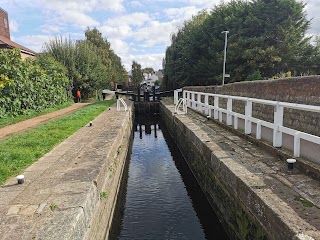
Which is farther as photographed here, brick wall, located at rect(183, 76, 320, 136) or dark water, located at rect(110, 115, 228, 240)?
brick wall, located at rect(183, 76, 320, 136)

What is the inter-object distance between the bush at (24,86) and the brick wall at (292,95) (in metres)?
7.36

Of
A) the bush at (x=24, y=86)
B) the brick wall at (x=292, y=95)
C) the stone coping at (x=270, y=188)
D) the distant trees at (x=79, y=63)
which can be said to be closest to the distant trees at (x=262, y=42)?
the distant trees at (x=79, y=63)

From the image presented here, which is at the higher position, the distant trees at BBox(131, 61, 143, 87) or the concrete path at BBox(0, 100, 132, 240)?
the distant trees at BBox(131, 61, 143, 87)

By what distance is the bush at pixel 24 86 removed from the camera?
38.1 ft

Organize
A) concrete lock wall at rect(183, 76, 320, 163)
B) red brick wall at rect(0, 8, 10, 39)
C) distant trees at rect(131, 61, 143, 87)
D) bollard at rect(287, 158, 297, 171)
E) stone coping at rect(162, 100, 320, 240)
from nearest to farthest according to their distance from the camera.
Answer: stone coping at rect(162, 100, 320, 240), bollard at rect(287, 158, 297, 171), concrete lock wall at rect(183, 76, 320, 163), red brick wall at rect(0, 8, 10, 39), distant trees at rect(131, 61, 143, 87)

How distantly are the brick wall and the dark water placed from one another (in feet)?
9.13

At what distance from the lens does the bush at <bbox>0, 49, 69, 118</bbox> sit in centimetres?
1160

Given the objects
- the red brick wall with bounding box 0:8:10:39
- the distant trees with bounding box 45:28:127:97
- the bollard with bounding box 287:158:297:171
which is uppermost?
the red brick wall with bounding box 0:8:10:39

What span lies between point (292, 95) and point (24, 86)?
37.8 ft

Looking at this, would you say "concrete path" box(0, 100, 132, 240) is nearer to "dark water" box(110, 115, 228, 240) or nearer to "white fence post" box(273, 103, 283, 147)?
"dark water" box(110, 115, 228, 240)

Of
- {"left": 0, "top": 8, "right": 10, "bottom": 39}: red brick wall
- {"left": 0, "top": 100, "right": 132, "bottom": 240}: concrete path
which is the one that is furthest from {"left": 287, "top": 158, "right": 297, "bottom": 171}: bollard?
{"left": 0, "top": 8, "right": 10, "bottom": 39}: red brick wall

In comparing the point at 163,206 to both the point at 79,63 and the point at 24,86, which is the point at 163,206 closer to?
the point at 24,86

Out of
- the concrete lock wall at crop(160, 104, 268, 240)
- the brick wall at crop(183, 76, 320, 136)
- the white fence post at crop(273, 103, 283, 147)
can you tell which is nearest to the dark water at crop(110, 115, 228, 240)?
the concrete lock wall at crop(160, 104, 268, 240)

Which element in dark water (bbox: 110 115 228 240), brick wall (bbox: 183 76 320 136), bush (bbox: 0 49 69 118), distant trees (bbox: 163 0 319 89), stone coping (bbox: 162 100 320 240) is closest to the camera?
stone coping (bbox: 162 100 320 240)
